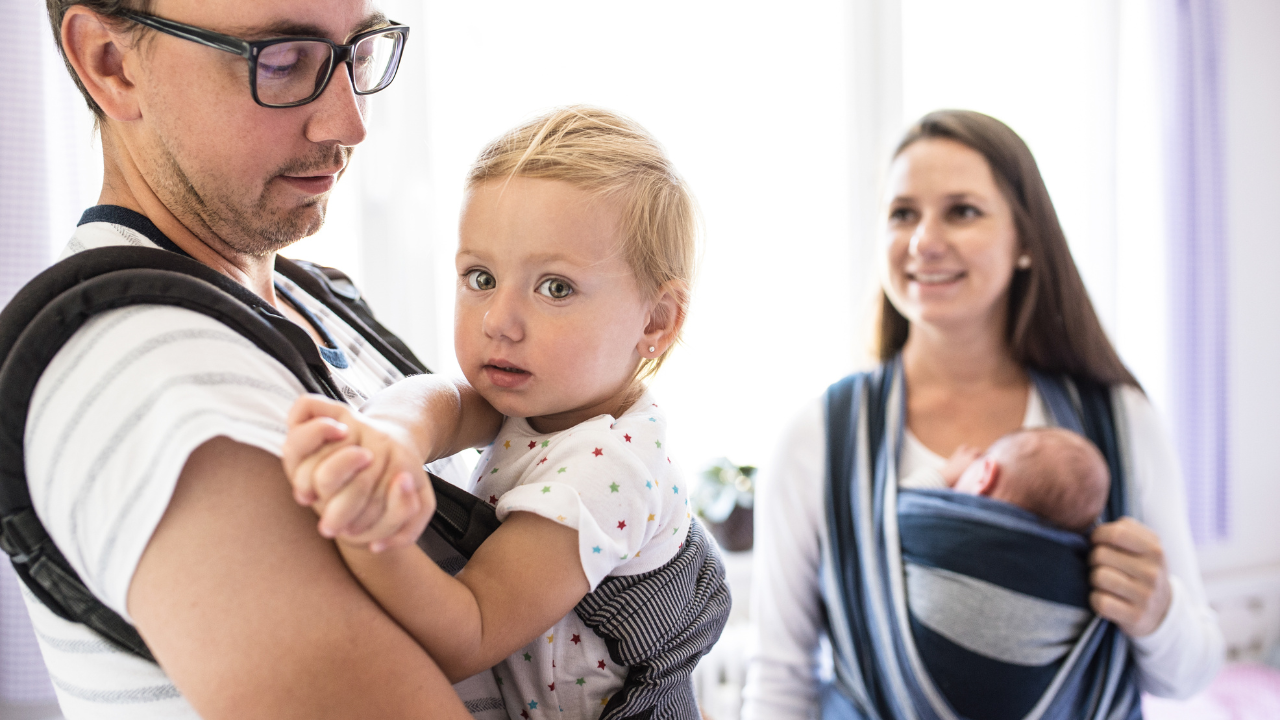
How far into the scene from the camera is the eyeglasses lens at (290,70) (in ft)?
2.64

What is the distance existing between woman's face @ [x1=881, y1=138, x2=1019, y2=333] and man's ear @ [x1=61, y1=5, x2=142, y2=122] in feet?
5.04

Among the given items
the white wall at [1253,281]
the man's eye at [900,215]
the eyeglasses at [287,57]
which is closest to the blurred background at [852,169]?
the white wall at [1253,281]

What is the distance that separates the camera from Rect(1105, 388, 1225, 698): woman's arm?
1674 mm

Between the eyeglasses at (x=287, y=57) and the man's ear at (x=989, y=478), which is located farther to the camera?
the man's ear at (x=989, y=478)

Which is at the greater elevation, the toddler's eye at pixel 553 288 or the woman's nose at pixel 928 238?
the toddler's eye at pixel 553 288

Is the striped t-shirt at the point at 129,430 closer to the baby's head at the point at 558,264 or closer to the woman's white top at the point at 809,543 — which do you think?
the baby's head at the point at 558,264

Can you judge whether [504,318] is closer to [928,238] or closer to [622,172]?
[622,172]

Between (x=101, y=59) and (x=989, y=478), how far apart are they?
1.61 metres

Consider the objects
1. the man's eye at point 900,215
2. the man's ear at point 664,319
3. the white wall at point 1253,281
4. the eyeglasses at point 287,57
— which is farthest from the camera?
the white wall at point 1253,281

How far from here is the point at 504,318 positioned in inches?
36.3

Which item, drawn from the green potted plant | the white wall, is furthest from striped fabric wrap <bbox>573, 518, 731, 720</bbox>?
the white wall

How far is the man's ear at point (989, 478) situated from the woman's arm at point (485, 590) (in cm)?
A: 115

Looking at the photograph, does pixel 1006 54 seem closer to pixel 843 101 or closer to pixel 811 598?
pixel 843 101

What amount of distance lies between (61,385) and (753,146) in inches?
92.9
